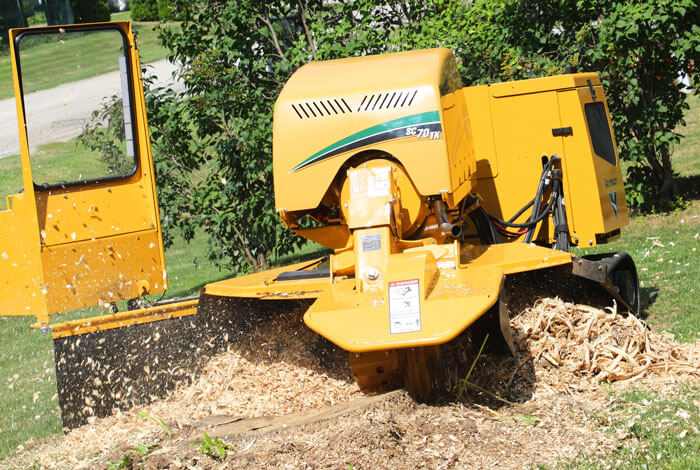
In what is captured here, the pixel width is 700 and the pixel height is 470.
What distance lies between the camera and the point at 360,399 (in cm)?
486

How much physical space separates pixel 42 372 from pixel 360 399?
4.14 metres

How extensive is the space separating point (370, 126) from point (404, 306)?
127 cm

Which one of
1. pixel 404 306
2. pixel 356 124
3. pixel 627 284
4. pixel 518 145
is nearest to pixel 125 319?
pixel 356 124

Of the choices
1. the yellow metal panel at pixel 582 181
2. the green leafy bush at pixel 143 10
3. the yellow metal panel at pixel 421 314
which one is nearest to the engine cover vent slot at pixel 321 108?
the yellow metal panel at pixel 421 314

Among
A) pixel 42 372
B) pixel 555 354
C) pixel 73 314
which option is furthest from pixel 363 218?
pixel 73 314

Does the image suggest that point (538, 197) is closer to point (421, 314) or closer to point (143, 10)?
point (421, 314)

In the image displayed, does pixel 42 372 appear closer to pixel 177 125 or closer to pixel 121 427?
pixel 121 427

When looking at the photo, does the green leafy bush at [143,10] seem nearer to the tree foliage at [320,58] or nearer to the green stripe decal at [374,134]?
the tree foliage at [320,58]

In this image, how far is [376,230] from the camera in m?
4.91

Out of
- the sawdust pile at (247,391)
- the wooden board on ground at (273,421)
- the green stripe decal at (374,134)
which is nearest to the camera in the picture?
the wooden board on ground at (273,421)

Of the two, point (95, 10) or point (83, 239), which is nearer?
point (83, 239)

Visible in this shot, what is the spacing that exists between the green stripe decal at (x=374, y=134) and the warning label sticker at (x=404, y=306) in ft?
3.36

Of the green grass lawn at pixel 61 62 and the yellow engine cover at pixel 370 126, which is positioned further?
the green grass lawn at pixel 61 62

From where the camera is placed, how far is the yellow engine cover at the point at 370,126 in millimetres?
4980
